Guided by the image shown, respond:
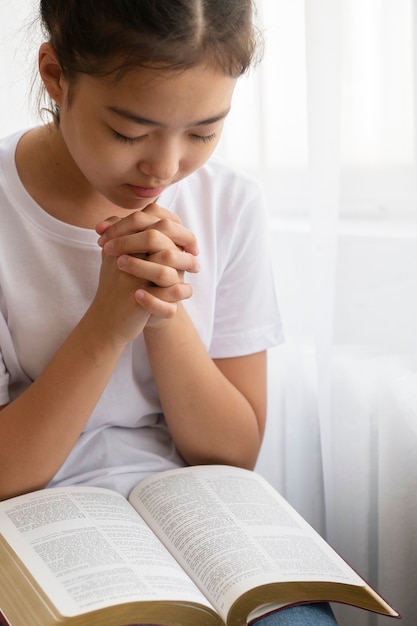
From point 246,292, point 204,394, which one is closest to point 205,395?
point 204,394

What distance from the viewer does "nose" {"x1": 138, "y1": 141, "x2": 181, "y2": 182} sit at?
917 mm

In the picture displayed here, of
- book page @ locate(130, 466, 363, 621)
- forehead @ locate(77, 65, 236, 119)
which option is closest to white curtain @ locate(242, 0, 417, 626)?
book page @ locate(130, 466, 363, 621)

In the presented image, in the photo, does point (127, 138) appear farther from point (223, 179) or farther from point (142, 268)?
point (223, 179)

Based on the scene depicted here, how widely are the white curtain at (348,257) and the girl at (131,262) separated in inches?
4.4

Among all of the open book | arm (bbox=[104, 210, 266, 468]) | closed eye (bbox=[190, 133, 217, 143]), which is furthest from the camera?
arm (bbox=[104, 210, 266, 468])

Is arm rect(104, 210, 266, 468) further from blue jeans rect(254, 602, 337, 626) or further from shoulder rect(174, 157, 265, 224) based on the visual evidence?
blue jeans rect(254, 602, 337, 626)

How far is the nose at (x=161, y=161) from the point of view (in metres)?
0.92

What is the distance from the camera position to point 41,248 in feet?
3.58

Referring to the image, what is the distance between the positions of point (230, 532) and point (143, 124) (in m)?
0.43

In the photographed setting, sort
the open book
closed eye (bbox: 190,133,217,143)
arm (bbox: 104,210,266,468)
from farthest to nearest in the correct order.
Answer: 1. arm (bbox: 104,210,266,468)
2. closed eye (bbox: 190,133,217,143)
3. the open book

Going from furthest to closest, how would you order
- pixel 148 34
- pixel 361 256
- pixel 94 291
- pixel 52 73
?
pixel 361 256
pixel 94 291
pixel 52 73
pixel 148 34

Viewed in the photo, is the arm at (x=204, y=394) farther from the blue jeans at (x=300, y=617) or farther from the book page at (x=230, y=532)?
the blue jeans at (x=300, y=617)

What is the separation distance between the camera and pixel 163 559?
0.92 meters

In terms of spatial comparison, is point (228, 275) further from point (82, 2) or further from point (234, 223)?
point (82, 2)
